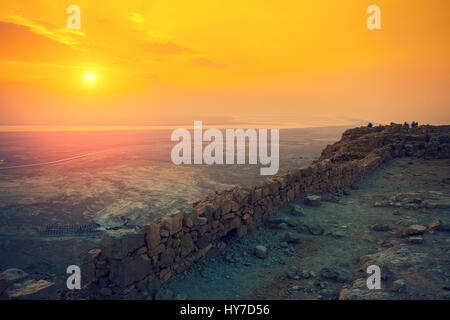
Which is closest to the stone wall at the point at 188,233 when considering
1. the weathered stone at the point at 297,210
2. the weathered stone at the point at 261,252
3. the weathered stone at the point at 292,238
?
the weathered stone at the point at 297,210

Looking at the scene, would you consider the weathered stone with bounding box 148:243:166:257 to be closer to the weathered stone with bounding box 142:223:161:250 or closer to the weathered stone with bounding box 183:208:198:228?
the weathered stone with bounding box 142:223:161:250

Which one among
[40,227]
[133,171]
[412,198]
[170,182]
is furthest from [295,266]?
[133,171]

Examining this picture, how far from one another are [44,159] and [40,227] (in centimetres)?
2508

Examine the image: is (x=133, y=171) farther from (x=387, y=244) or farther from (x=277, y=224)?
(x=387, y=244)

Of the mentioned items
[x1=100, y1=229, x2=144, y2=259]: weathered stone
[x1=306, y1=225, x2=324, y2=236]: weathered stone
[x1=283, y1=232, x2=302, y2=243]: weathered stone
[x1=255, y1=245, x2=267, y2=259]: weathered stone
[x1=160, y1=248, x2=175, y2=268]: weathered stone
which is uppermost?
[x1=100, y1=229, x2=144, y2=259]: weathered stone

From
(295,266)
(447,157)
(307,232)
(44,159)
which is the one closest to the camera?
(295,266)

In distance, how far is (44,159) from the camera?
3519 cm

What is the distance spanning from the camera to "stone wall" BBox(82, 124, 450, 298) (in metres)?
4.83

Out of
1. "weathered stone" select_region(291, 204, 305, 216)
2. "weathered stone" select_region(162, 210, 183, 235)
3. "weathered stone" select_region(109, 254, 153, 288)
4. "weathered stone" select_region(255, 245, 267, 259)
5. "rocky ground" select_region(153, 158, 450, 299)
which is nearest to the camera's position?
"weathered stone" select_region(109, 254, 153, 288)

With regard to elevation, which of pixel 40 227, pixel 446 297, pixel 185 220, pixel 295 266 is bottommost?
pixel 40 227

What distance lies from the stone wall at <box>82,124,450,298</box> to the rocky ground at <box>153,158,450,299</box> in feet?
0.97

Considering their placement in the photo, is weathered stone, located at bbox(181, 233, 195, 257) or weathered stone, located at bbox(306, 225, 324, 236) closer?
weathered stone, located at bbox(181, 233, 195, 257)

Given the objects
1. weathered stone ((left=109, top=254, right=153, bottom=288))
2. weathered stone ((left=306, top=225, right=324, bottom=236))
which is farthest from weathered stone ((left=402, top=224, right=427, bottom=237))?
weathered stone ((left=109, top=254, right=153, bottom=288))
